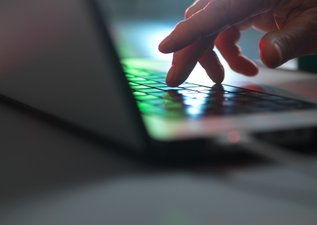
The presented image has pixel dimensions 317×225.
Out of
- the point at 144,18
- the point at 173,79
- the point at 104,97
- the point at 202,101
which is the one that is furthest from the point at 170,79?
the point at 144,18

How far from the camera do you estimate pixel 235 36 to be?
71 cm

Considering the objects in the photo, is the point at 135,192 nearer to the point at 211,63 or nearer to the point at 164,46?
the point at 164,46

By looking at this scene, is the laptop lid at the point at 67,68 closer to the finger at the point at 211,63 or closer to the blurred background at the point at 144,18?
the finger at the point at 211,63

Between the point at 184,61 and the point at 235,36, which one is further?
the point at 235,36

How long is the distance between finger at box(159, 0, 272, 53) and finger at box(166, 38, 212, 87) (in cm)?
5

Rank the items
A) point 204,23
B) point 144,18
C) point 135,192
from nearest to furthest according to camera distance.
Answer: point 135,192, point 204,23, point 144,18

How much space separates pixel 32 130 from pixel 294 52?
340mm

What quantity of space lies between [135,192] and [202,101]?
0.58 feet

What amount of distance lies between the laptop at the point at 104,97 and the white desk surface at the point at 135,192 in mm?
19

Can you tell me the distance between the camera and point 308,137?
12.6 inches

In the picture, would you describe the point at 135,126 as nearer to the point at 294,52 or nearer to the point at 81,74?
the point at 81,74

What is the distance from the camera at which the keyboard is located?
365 mm

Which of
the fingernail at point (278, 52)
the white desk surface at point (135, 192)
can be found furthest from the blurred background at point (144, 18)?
the white desk surface at point (135, 192)

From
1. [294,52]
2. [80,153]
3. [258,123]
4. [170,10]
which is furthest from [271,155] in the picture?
[170,10]
